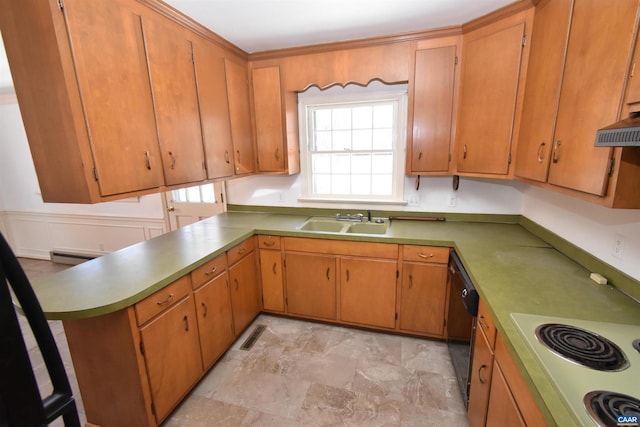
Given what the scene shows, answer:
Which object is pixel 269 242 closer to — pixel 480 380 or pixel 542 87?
pixel 480 380

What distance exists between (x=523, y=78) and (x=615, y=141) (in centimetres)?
130

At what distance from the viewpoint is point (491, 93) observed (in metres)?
2.09

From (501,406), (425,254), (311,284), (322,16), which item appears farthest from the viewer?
(311,284)

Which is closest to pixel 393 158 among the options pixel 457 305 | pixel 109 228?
pixel 457 305

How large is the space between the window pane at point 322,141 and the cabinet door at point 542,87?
166cm

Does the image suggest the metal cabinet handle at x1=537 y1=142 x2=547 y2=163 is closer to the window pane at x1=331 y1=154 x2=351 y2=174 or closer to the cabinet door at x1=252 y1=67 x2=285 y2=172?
the window pane at x1=331 y1=154 x2=351 y2=174

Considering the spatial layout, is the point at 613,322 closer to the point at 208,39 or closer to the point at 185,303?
the point at 185,303

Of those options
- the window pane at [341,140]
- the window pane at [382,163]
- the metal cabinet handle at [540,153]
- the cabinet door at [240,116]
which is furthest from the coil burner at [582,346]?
the cabinet door at [240,116]

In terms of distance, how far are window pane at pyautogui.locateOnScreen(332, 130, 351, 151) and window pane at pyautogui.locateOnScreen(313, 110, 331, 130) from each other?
4.3 inches

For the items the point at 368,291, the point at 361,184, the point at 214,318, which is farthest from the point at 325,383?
the point at 361,184

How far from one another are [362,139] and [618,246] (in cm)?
201

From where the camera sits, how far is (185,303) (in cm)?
184

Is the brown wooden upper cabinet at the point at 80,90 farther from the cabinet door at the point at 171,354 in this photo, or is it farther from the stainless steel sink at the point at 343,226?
the stainless steel sink at the point at 343,226

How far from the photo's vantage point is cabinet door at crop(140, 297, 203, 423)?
160 cm
